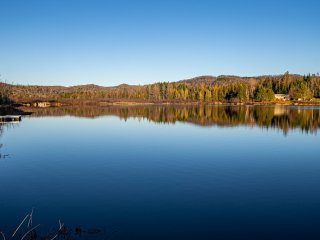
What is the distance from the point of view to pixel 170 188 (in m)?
15.3

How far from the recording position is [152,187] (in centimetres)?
1548

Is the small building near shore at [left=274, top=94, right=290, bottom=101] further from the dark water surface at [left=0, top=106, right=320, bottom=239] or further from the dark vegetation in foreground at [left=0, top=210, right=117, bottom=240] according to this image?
the dark vegetation in foreground at [left=0, top=210, right=117, bottom=240]

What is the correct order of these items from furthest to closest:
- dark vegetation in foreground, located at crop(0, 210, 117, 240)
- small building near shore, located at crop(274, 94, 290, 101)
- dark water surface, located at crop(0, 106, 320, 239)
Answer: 1. small building near shore, located at crop(274, 94, 290, 101)
2. dark water surface, located at crop(0, 106, 320, 239)
3. dark vegetation in foreground, located at crop(0, 210, 117, 240)

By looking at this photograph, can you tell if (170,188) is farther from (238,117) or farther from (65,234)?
(238,117)

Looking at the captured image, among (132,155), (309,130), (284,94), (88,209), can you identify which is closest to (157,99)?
(284,94)

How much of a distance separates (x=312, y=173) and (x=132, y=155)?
11.9 metres

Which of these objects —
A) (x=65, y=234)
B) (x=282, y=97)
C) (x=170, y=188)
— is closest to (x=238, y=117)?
(x=170, y=188)

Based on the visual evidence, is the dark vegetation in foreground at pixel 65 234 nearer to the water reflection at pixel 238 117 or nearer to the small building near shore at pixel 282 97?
the water reflection at pixel 238 117

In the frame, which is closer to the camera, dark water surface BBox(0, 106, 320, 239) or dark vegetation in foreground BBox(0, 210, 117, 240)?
dark vegetation in foreground BBox(0, 210, 117, 240)

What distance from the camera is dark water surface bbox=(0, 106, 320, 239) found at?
1115 cm

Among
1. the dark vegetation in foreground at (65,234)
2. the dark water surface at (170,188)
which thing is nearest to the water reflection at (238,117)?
the dark water surface at (170,188)

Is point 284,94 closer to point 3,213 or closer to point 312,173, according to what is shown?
point 312,173

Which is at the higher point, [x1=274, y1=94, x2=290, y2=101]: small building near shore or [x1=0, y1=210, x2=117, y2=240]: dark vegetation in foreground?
[x1=274, y1=94, x2=290, y2=101]: small building near shore

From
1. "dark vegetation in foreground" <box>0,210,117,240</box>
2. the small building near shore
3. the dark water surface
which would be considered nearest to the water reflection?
the dark water surface
